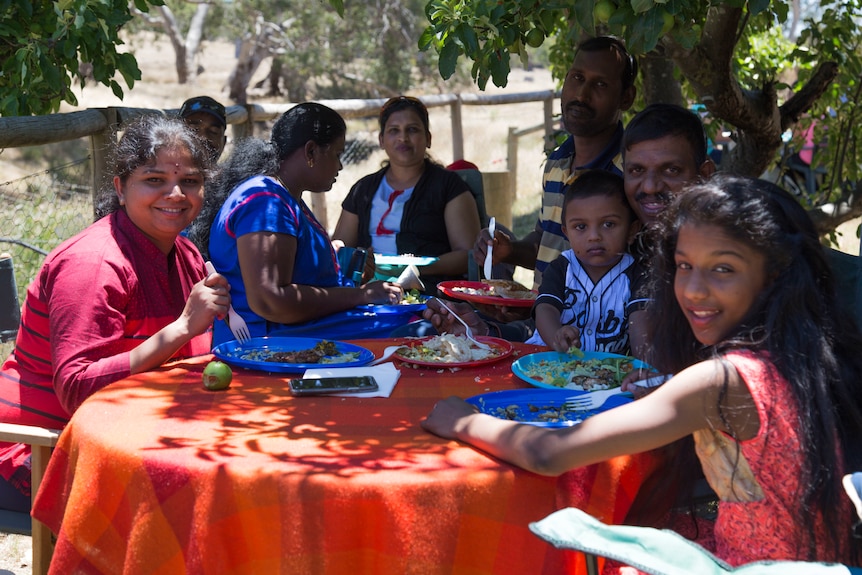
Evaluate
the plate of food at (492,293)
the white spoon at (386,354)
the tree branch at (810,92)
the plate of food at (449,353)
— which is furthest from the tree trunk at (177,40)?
the plate of food at (449,353)

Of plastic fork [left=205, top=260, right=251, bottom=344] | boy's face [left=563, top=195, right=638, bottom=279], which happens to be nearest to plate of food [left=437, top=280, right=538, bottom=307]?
boy's face [left=563, top=195, right=638, bottom=279]

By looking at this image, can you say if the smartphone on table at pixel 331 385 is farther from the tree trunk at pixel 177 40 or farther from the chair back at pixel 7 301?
the tree trunk at pixel 177 40

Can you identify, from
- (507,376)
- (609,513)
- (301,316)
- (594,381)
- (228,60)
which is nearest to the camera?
(609,513)

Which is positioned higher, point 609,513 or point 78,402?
point 78,402

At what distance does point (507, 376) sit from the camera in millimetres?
2732

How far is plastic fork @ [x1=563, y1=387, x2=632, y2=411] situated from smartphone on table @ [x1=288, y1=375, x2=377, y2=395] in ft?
1.72

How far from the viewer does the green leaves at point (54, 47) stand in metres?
A: 4.34

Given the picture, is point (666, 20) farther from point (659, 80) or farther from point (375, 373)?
point (659, 80)

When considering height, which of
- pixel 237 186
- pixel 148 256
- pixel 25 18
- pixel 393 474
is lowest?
pixel 393 474

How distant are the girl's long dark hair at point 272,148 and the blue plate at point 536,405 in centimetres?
173

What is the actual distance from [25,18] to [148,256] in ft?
8.46

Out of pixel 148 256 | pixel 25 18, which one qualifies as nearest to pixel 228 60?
A: pixel 25 18

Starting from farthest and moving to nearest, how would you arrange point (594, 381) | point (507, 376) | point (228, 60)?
point (228, 60) → point (507, 376) → point (594, 381)

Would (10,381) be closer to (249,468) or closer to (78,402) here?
(78,402)
